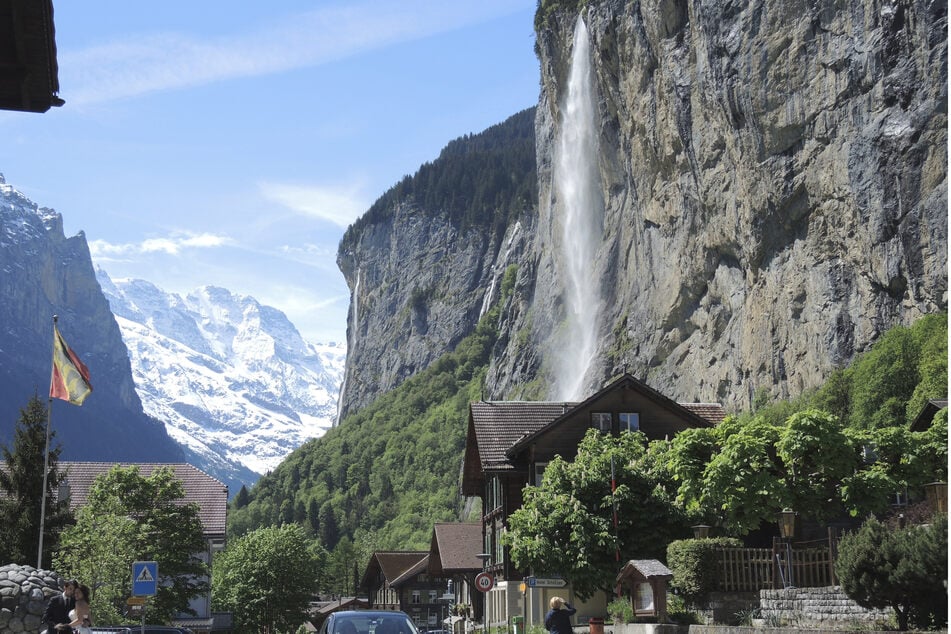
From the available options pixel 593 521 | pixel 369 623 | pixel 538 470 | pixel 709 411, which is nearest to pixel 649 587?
pixel 369 623

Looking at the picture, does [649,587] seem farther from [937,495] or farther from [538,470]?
[538,470]

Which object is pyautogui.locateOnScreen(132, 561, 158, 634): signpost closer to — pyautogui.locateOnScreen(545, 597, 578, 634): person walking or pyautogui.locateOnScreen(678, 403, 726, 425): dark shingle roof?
pyautogui.locateOnScreen(545, 597, 578, 634): person walking

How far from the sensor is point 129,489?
48.5 m

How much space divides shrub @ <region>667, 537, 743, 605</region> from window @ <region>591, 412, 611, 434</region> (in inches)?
770

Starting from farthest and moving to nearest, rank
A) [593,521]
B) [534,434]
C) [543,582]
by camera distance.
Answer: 1. [534,434]
2. [593,521]
3. [543,582]

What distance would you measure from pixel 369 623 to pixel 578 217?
12201 cm

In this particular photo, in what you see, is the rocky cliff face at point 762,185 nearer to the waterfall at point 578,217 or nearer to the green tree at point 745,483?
the waterfall at point 578,217

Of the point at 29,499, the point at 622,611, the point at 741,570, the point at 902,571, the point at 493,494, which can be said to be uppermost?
the point at 493,494

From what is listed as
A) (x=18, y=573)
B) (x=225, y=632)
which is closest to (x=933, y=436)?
(x=18, y=573)

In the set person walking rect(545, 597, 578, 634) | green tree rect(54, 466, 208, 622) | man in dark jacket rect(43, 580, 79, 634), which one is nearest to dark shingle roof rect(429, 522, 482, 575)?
green tree rect(54, 466, 208, 622)

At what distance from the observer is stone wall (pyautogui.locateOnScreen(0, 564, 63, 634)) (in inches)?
965

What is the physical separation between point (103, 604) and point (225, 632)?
45180 millimetres

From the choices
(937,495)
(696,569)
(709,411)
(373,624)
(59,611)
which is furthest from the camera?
(709,411)

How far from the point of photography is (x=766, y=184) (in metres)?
86.6
